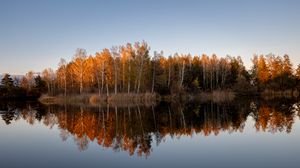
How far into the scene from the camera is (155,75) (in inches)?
2334

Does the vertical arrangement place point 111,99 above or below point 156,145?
above

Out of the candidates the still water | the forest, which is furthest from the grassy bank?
the still water

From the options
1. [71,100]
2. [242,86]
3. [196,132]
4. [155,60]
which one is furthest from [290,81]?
[196,132]

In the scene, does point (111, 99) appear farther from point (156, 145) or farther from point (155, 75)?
point (156, 145)

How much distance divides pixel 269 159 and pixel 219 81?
69707 millimetres

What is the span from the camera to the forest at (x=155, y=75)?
54.6 m

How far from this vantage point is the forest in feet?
179

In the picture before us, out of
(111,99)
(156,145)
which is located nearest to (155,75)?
(111,99)

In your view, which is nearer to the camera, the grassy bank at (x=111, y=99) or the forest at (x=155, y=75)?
the grassy bank at (x=111, y=99)

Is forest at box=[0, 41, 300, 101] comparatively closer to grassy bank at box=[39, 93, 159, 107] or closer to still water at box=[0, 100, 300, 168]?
grassy bank at box=[39, 93, 159, 107]

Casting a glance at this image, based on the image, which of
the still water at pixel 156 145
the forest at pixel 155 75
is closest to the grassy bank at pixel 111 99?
the forest at pixel 155 75

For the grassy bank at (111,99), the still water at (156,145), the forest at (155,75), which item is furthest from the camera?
the forest at (155,75)

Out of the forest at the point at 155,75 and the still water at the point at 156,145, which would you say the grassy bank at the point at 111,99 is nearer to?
the forest at the point at 155,75

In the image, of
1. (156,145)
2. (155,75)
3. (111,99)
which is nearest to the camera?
(156,145)
